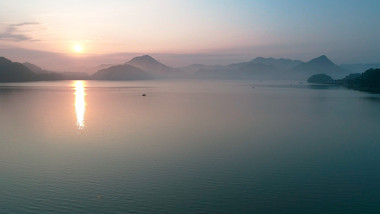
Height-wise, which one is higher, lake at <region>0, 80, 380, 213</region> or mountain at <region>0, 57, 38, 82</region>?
mountain at <region>0, 57, 38, 82</region>

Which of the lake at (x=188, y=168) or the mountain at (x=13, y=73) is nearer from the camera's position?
the lake at (x=188, y=168)

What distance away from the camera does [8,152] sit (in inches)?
529

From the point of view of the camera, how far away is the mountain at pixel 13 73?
380ft

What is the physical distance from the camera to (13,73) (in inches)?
4673

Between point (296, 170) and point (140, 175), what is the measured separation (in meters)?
5.43

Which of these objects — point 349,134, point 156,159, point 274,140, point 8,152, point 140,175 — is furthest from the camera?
point 349,134

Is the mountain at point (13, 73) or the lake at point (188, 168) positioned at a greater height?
the mountain at point (13, 73)

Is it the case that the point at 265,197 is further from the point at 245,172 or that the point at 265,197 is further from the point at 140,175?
the point at 140,175

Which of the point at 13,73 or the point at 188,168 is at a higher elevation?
the point at 13,73

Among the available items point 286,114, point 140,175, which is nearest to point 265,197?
point 140,175

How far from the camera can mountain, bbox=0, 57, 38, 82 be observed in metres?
116

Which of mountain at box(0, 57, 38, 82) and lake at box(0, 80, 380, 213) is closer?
lake at box(0, 80, 380, 213)

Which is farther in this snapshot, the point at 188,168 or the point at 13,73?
the point at 13,73

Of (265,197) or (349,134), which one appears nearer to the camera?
(265,197)
